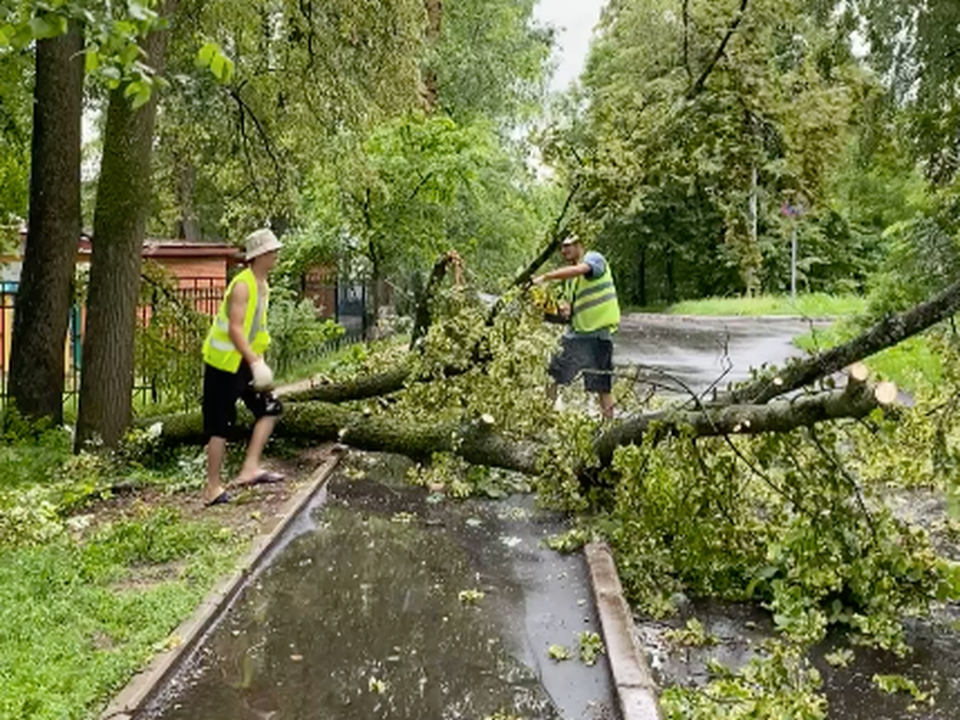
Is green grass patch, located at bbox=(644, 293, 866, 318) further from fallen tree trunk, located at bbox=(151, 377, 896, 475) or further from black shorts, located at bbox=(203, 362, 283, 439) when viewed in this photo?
black shorts, located at bbox=(203, 362, 283, 439)

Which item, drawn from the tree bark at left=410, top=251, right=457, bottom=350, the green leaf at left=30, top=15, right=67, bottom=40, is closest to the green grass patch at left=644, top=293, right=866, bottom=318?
the tree bark at left=410, top=251, right=457, bottom=350

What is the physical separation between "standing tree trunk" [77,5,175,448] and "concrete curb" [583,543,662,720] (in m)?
4.20

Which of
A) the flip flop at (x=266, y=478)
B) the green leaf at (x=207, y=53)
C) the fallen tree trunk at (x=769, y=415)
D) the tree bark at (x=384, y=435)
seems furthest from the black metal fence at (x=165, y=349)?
the green leaf at (x=207, y=53)

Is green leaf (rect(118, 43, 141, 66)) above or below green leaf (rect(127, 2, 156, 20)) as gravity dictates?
below

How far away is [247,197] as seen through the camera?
12.9 m

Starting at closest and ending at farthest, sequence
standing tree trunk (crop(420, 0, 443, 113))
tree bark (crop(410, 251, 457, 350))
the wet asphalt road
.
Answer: tree bark (crop(410, 251, 457, 350)) < the wet asphalt road < standing tree trunk (crop(420, 0, 443, 113))

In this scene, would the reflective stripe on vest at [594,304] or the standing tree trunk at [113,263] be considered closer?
the standing tree trunk at [113,263]

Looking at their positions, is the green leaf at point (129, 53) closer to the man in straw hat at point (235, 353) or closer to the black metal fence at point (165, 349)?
the man in straw hat at point (235, 353)

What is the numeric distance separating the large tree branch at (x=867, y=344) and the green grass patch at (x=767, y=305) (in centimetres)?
2885

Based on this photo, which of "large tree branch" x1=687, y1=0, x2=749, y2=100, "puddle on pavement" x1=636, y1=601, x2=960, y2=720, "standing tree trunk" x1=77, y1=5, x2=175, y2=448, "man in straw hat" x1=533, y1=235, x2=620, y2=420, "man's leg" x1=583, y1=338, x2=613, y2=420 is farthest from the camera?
"man in straw hat" x1=533, y1=235, x2=620, y2=420

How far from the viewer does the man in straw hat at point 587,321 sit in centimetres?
862

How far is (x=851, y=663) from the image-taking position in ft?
15.6

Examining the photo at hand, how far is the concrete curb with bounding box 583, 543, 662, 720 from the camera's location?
4004 mm

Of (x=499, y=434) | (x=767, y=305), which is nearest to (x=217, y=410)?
(x=499, y=434)
